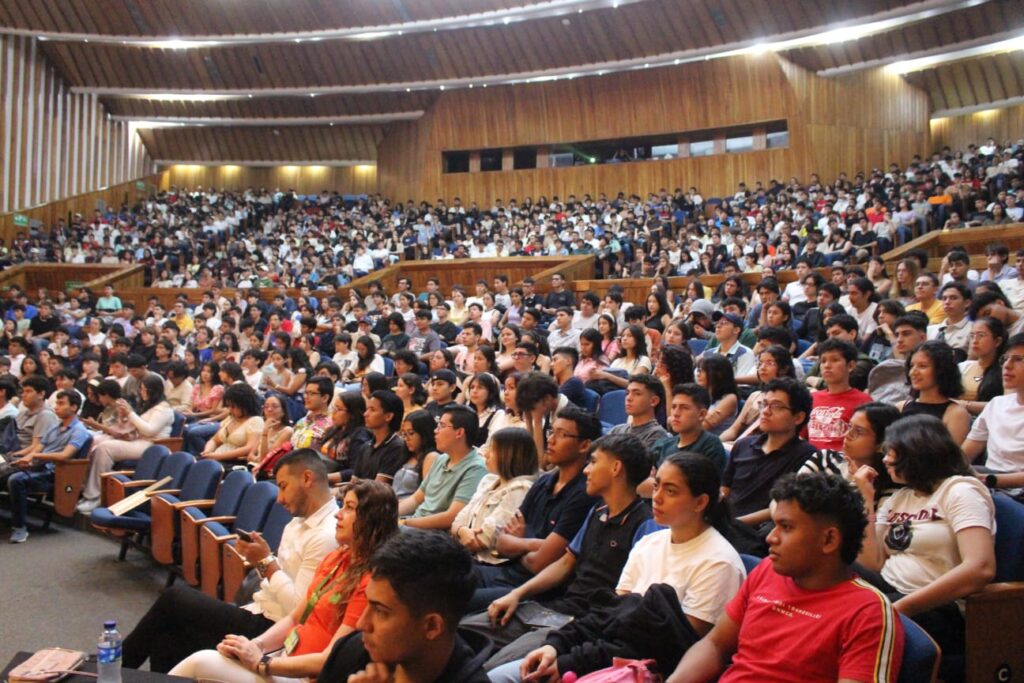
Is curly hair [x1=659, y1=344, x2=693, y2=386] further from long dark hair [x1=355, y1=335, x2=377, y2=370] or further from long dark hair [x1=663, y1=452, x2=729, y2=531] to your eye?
long dark hair [x1=355, y1=335, x2=377, y2=370]

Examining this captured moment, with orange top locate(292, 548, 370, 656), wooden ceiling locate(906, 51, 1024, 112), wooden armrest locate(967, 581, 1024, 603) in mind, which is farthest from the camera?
wooden ceiling locate(906, 51, 1024, 112)

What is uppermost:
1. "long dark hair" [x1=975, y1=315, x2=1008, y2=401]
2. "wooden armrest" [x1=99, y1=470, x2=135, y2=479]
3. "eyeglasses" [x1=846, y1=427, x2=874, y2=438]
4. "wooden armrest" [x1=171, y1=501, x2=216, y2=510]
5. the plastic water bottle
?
"long dark hair" [x1=975, y1=315, x2=1008, y2=401]

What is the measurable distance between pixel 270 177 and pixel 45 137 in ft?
17.1

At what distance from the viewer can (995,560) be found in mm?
2332

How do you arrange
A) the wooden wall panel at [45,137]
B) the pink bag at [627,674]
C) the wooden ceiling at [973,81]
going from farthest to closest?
the wooden wall panel at [45,137], the wooden ceiling at [973,81], the pink bag at [627,674]

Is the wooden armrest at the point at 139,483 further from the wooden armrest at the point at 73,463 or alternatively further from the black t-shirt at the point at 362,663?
the black t-shirt at the point at 362,663

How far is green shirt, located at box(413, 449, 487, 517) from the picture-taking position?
3.70 metres

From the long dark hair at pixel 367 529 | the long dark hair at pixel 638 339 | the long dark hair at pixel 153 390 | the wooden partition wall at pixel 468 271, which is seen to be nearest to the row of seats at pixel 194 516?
the long dark hair at pixel 153 390

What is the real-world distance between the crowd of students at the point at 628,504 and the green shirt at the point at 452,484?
0.01 m

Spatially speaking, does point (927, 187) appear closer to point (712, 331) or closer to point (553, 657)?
point (712, 331)

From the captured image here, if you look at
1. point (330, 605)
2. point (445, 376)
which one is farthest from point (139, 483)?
point (330, 605)

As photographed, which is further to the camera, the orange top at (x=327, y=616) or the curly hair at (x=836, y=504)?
the orange top at (x=327, y=616)

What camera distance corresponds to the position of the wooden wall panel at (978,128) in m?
15.9

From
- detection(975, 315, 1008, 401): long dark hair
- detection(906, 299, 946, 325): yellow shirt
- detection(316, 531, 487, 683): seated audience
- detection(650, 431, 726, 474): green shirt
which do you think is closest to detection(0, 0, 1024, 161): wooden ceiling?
detection(906, 299, 946, 325): yellow shirt
